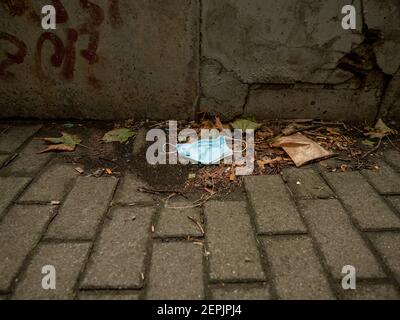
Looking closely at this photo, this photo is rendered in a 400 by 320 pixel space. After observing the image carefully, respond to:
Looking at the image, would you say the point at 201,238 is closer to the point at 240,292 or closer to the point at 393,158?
the point at 240,292

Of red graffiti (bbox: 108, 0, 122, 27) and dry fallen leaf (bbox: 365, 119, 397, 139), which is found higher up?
red graffiti (bbox: 108, 0, 122, 27)

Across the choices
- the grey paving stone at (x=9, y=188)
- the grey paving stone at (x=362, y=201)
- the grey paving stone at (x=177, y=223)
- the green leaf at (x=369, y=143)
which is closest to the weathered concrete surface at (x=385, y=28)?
the green leaf at (x=369, y=143)

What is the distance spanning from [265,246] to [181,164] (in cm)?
90

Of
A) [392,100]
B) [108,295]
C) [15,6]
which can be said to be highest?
[15,6]

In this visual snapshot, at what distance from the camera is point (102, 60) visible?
258 centimetres

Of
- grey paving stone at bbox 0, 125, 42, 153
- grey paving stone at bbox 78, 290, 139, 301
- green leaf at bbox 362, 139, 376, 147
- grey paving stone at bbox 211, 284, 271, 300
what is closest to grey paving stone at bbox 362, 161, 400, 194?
green leaf at bbox 362, 139, 376, 147

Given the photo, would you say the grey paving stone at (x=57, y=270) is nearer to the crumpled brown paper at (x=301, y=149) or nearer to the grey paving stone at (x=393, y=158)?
the crumpled brown paper at (x=301, y=149)

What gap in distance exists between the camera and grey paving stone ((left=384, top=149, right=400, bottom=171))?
2.33 metres

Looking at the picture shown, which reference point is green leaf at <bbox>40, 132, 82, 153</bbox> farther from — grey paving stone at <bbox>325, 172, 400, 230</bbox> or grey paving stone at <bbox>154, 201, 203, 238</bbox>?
grey paving stone at <bbox>325, 172, 400, 230</bbox>

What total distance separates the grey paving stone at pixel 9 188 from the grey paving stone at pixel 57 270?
0.48 m

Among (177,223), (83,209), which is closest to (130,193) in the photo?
(83,209)

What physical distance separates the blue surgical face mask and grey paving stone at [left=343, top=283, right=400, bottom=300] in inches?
46.8

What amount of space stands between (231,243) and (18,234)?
1.14m

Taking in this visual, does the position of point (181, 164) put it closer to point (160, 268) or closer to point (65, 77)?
point (160, 268)
